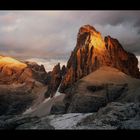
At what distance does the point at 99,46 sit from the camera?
346 feet

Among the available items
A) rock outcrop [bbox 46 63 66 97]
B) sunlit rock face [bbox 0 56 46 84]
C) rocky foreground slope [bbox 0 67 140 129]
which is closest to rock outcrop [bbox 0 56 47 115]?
sunlit rock face [bbox 0 56 46 84]

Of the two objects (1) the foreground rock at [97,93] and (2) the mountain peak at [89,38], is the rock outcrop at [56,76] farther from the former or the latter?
(1) the foreground rock at [97,93]

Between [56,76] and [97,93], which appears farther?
[56,76]

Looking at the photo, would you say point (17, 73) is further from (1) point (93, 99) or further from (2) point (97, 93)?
(1) point (93, 99)

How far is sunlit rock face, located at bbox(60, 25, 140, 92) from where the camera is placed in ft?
340

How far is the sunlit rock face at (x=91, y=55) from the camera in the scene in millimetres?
103562

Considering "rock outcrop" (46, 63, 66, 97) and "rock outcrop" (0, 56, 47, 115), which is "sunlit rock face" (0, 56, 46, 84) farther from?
"rock outcrop" (46, 63, 66, 97)

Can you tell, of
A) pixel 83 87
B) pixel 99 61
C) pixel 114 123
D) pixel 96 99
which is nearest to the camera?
pixel 114 123

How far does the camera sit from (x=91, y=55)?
103m

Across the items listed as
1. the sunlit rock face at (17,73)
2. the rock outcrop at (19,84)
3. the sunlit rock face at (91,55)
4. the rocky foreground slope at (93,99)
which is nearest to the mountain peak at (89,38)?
the sunlit rock face at (91,55)

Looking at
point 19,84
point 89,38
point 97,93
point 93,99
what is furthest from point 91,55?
point 19,84
